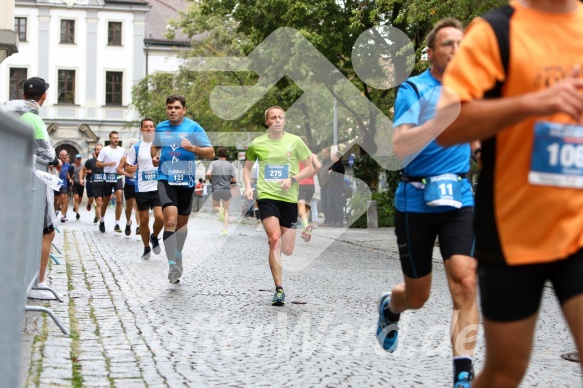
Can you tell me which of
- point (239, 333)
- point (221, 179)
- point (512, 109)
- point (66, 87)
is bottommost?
point (239, 333)

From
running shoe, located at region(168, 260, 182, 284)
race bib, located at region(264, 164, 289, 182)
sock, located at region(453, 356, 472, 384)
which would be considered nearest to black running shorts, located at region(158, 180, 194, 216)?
running shoe, located at region(168, 260, 182, 284)

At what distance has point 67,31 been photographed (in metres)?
62.2

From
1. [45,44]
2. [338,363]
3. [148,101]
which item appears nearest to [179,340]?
[338,363]

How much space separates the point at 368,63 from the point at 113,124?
139 ft

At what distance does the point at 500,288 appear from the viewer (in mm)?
3229

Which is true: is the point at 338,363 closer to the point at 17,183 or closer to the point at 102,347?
the point at 102,347

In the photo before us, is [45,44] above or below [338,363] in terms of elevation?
above

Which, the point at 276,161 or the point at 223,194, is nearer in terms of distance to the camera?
the point at 276,161

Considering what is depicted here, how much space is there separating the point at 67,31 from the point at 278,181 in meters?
55.2

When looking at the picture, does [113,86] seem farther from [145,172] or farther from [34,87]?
[34,87]

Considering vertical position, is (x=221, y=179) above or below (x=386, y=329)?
above

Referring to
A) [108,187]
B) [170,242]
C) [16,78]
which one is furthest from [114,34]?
[170,242]

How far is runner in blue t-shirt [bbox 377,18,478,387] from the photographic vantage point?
5492 mm

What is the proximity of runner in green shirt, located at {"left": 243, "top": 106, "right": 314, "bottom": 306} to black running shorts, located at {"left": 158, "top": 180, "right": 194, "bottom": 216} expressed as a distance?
3.62ft
